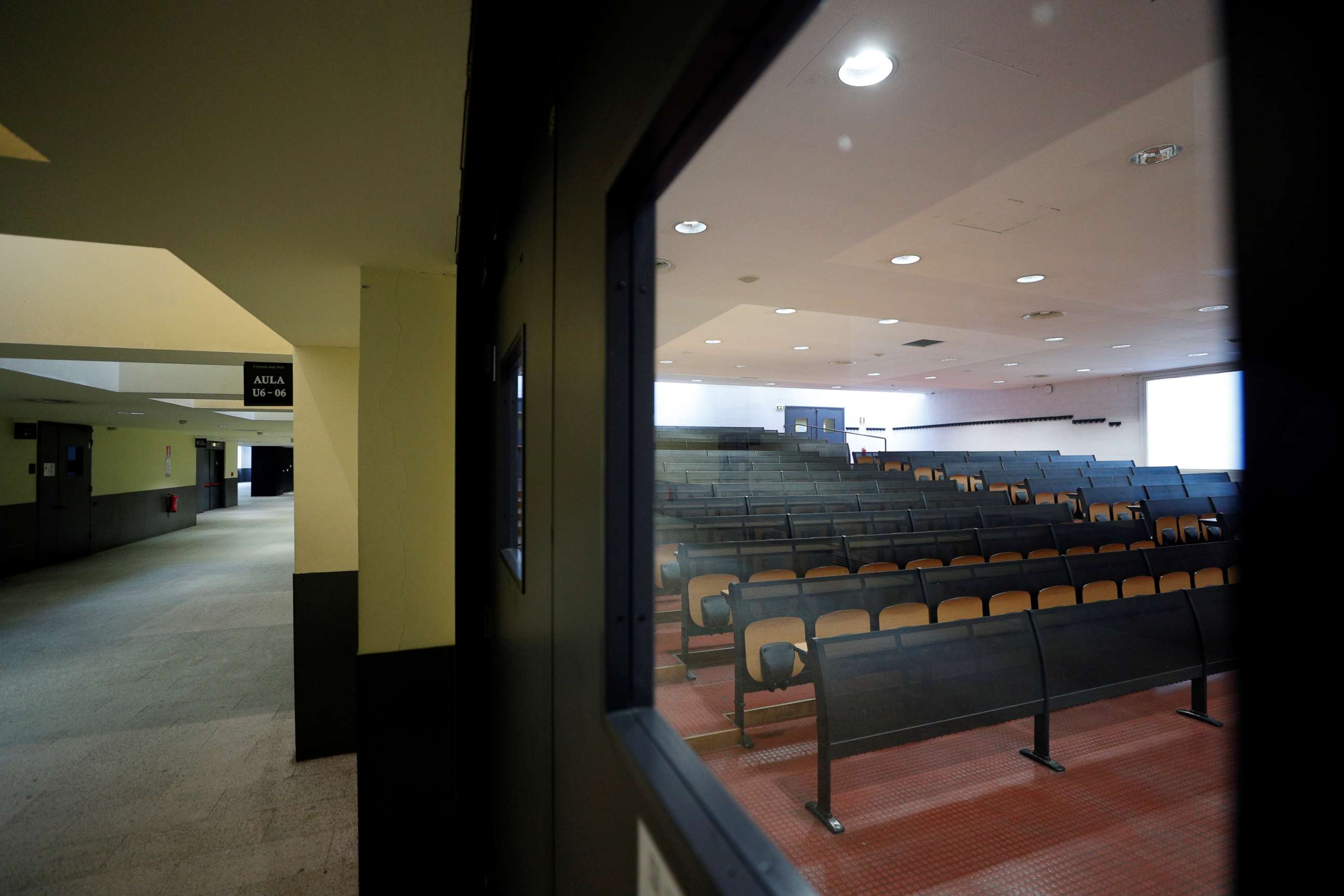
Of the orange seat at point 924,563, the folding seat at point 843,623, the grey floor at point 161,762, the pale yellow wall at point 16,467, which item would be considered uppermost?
the pale yellow wall at point 16,467

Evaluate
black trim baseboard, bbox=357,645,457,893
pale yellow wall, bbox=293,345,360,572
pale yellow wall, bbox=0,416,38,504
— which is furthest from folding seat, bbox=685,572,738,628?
pale yellow wall, bbox=0,416,38,504

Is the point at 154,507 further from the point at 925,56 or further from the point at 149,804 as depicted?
the point at 925,56

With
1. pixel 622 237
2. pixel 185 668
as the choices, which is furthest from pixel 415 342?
pixel 185 668

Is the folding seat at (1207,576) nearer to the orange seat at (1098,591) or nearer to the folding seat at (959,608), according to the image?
the orange seat at (1098,591)

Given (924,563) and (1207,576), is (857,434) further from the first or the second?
(1207,576)

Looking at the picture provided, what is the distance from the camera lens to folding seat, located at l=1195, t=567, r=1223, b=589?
423 cm

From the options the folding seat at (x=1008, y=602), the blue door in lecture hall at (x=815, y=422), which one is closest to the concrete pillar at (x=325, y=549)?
the folding seat at (x=1008, y=602)

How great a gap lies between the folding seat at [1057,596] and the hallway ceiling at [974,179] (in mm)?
2266

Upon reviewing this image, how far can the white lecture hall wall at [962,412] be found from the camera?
46.3ft

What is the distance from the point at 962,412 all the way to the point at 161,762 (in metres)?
19.1

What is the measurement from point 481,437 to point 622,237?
1935 mm

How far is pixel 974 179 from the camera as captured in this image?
3.46 meters

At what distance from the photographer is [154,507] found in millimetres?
14820

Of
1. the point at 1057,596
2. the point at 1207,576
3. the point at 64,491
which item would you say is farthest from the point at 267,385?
the point at 64,491
